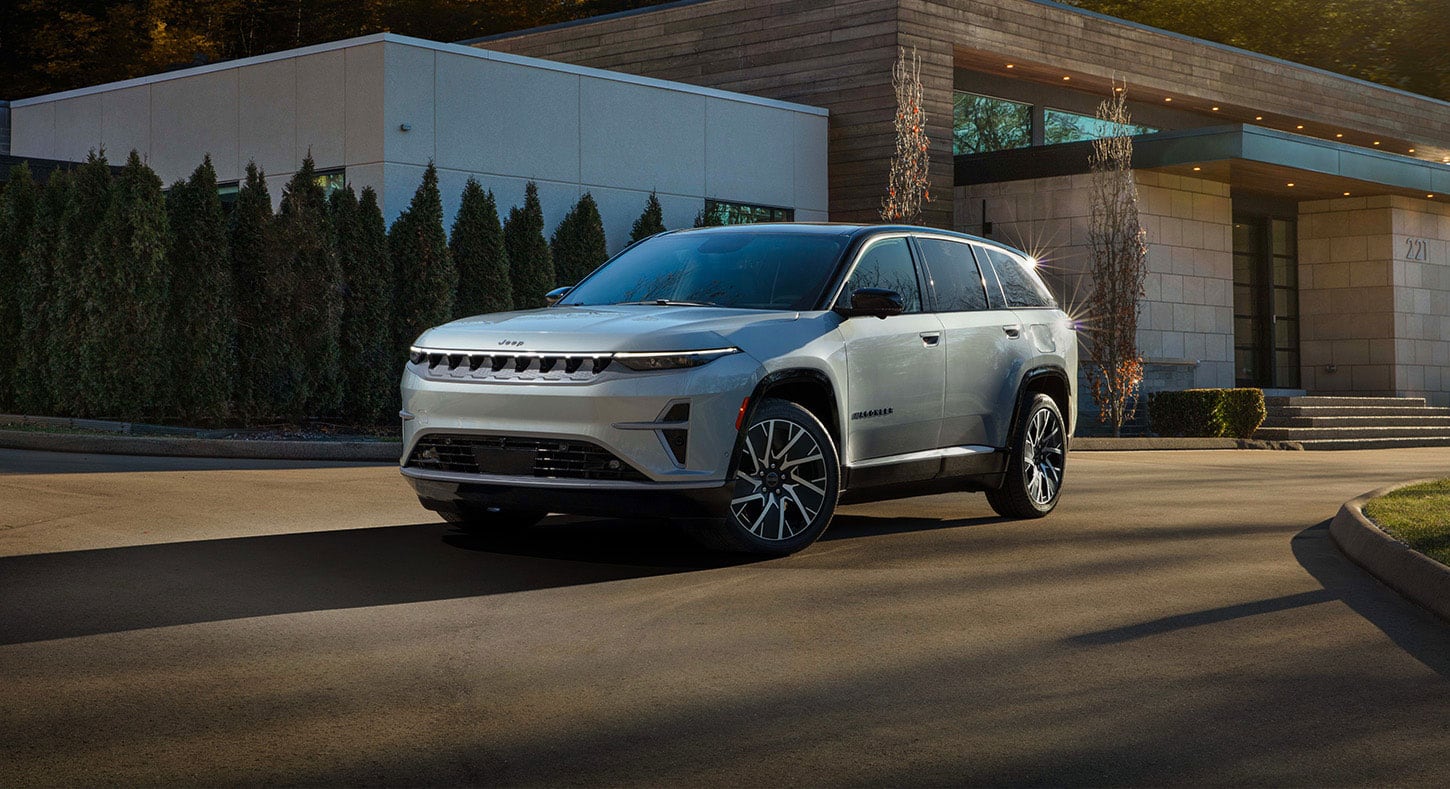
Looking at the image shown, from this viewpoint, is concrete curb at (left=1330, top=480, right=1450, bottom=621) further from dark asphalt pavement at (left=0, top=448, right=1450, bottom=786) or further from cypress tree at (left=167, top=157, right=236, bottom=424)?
cypress tree at (left=167, top=157, right=236, bottom=424)

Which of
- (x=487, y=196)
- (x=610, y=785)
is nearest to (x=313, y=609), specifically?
(x=610, y=785)

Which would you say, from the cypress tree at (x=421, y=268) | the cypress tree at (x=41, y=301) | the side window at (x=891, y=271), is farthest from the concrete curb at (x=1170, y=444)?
the cypress tree at (x=41, y=301)

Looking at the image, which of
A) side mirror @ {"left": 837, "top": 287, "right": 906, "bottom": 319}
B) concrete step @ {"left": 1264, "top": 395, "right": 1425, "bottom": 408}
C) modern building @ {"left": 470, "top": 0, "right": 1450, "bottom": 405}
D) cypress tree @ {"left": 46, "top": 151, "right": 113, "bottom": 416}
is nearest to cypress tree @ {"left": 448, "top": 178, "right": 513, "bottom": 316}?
cypress tree @ {"left": 46, "top": 151, "right": 113, "bottom": 416}

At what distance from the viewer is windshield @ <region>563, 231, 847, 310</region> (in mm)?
9695

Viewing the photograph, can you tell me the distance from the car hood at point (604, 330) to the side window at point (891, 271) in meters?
0.93

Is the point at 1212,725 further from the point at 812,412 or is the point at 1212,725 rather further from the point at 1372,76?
the point at 1372,76

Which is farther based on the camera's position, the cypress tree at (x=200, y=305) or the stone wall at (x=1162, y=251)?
the stone wall at (x=1162, y=251)

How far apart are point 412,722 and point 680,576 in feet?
11.0

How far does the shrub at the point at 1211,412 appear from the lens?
Result: 25.5 meters

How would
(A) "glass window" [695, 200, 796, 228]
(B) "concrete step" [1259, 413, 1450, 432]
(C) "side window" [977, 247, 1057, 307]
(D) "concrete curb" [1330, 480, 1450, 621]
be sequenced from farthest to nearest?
(B) "concrete step" [1259, 413, 1450, 432] < (A) "glass window" [695, 200, 796, 228] < (C) "side window" [977, 247, 1057, 307] < (D) "concrete curb" [1330, 480, 1450, 621]

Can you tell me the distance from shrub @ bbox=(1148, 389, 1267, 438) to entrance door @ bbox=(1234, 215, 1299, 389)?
8295 millimetres

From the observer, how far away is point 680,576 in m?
8.49

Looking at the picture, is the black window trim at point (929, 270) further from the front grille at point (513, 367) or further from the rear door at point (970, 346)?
the front grille at point (513, 367)

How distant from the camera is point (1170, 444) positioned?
79.0ft
